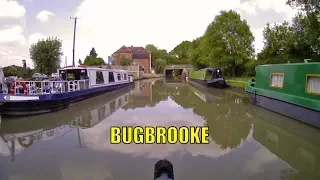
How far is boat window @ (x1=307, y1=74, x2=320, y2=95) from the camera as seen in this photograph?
890cm

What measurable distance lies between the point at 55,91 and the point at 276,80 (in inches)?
433

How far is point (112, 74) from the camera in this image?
955 inches

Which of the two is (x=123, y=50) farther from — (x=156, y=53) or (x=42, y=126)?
(x=42, y=126)

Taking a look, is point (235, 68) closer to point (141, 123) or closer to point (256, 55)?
point (256, 55)

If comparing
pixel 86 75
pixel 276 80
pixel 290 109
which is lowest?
pixel 290 109

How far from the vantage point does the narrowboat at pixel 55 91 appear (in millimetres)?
10594

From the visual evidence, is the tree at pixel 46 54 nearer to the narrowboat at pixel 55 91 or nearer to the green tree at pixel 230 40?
the narrowboat at pixel 55 91

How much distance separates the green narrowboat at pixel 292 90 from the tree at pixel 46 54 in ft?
72.2

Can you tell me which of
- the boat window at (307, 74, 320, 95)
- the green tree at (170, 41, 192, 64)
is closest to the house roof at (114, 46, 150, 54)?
the green tree at (170, 41, 192, 64)

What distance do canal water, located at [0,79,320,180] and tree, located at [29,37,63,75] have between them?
19.2 metres

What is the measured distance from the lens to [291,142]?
759 centimetres

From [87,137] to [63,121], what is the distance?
2927mm

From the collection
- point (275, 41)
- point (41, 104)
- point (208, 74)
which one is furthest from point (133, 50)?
point (41, 104)

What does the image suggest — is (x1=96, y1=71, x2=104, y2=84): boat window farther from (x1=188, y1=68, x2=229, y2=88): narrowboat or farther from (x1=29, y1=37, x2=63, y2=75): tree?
(x1=188, y1=68, x2=229, y2=88): narrowboat
